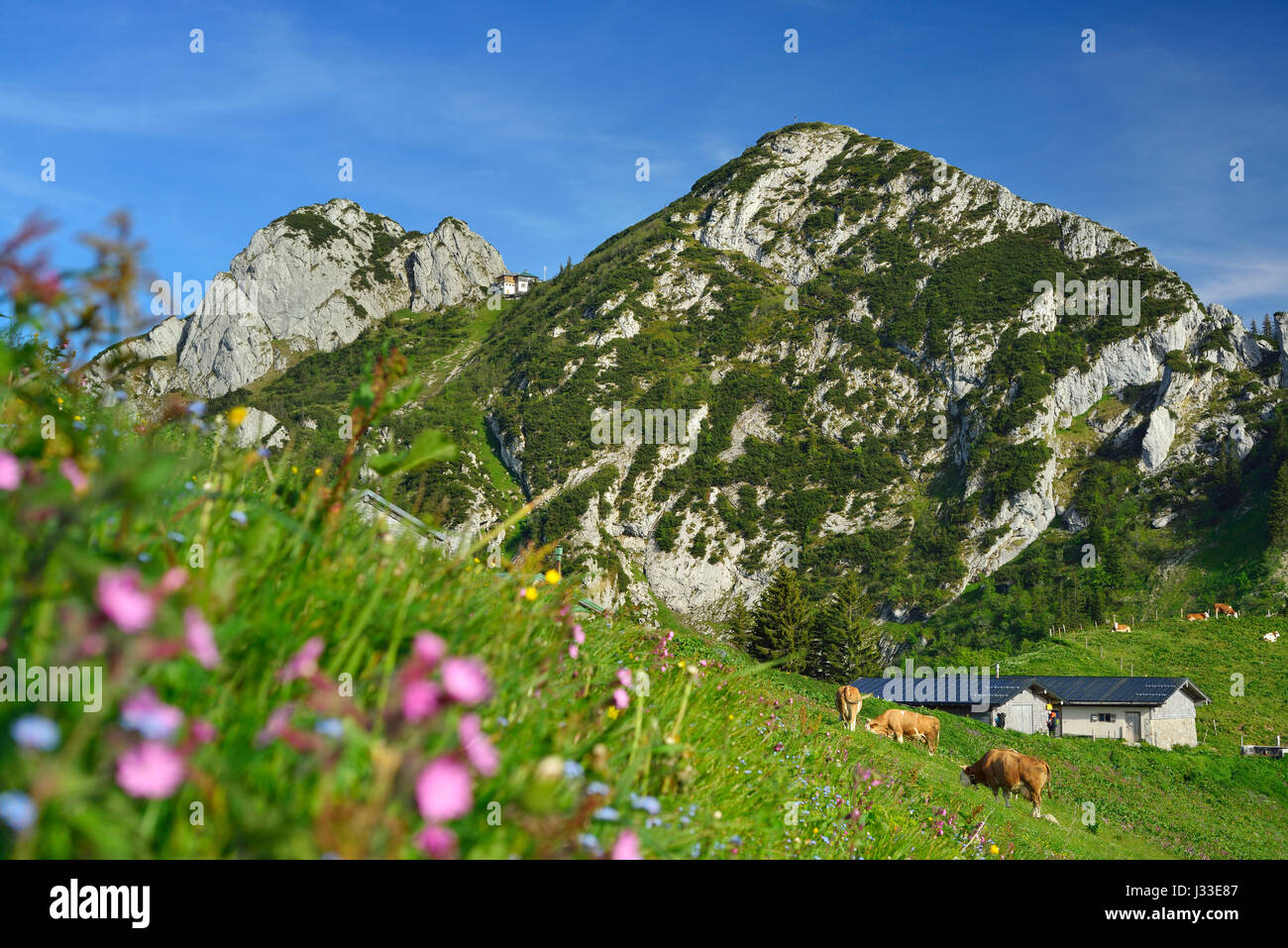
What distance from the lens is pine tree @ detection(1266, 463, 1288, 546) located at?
79.2 meters

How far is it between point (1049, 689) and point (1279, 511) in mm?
52069

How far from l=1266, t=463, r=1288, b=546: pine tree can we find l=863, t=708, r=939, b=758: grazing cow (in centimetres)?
8314

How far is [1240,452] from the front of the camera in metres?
95.9

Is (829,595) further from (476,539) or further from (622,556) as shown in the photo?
(476,539)

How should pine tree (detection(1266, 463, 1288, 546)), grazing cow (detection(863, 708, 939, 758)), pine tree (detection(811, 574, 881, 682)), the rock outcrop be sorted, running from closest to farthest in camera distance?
grazing cow (detection(863, 708, 939, 758)) → pine tree (detection(811, 574, 881, 682)) → pine tree (detection(1266, 463, 1288, 546)) → the rock outcrop

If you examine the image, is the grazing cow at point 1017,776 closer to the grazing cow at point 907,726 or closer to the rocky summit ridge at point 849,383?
the grazing cow at point 907,726

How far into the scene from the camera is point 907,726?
21.3 metres

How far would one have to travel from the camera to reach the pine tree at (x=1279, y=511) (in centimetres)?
7919

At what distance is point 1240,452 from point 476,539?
400 ft

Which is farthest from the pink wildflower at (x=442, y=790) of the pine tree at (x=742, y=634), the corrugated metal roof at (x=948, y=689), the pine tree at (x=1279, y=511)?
the pine tree at (x=1279, y=511)

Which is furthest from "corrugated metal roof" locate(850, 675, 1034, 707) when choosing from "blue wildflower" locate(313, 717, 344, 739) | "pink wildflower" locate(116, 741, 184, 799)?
"pink wildflower" locate(116, 741, 184, 799)

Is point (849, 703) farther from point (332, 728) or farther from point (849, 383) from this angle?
point (849, 383)

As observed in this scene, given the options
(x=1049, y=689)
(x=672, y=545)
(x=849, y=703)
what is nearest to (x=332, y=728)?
(x=849, y=703)

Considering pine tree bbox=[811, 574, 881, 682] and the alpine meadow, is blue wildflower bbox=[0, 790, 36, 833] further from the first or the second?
pine tree bbox=[811, 574, 881, 682]
